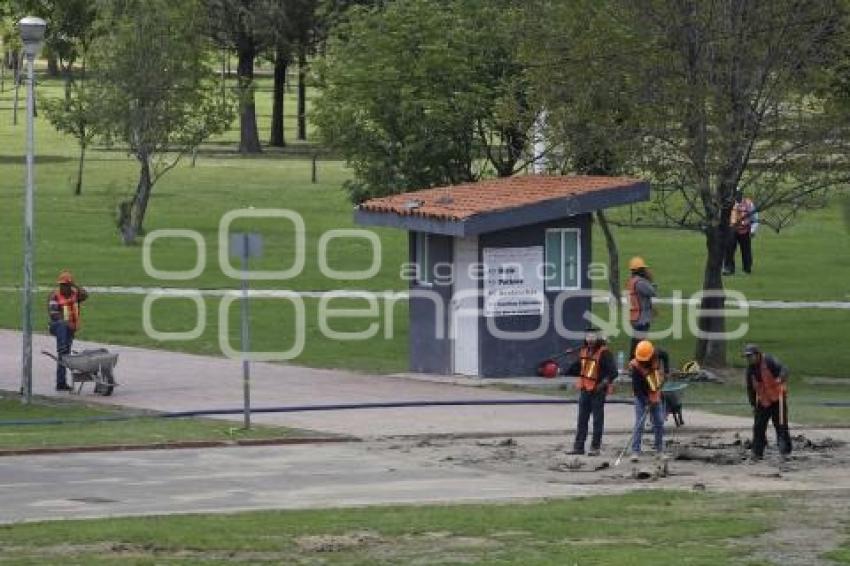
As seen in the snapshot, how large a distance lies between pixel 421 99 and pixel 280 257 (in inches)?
398

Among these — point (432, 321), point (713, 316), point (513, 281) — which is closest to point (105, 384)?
point (432, 321)

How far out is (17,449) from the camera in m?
23.8

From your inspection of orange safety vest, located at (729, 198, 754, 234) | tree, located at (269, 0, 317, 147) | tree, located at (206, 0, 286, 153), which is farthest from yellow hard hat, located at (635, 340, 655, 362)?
tree, located at (269, 0, 317, 147)

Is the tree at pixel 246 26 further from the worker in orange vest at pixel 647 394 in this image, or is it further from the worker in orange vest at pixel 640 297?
the worker in orange vest at pixel 647 394

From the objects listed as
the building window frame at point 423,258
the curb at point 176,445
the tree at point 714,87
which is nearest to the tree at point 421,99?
the tree at point 714,87

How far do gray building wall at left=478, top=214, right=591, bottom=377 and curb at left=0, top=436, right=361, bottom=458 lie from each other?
6.30 meters

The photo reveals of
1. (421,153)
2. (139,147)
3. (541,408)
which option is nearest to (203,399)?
(541,408)

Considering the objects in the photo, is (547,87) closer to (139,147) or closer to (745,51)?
(745,51)

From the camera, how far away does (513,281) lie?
31359 millimetres

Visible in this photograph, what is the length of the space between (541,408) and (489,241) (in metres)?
3.67

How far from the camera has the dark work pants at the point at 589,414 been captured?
24047 mm

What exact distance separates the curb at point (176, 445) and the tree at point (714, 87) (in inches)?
349

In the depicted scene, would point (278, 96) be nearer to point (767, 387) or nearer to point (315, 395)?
point (315, 395)

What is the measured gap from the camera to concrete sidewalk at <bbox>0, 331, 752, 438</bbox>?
87.4 ft
